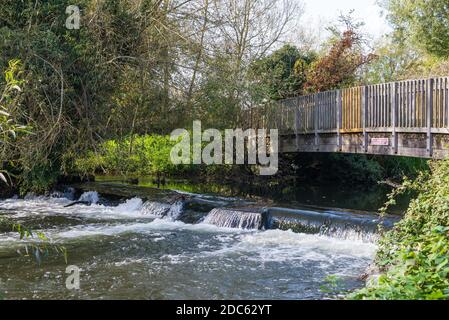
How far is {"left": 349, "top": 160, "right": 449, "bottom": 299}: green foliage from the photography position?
15.5 ft

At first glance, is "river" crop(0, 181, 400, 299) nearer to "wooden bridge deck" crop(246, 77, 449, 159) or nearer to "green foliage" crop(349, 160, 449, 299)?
"green foliage" crop(349, 160, 449, 299)

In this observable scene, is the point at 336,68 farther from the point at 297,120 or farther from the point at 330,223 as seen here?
the point at 330,223

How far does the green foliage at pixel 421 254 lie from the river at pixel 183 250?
81cm

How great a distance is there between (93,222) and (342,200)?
27.4 feet

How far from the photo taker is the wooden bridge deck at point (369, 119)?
1219 centimetres

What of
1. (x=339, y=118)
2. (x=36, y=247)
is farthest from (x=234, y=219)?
(x=36, y=247)

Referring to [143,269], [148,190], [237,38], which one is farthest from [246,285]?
[237,38]

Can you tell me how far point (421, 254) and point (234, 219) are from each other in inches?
308

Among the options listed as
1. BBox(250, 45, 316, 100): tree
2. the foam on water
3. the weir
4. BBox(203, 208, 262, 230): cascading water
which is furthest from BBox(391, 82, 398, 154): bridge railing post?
the foam on water

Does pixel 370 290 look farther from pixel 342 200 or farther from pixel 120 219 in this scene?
pixel 342 200

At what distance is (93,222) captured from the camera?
13773mm

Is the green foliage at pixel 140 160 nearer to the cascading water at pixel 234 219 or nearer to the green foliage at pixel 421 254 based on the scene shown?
the cascading water at pixel 234 219

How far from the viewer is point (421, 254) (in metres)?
5.71

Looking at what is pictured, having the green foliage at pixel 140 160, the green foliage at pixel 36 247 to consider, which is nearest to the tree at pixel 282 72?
the green foliage at pixel 140 160
